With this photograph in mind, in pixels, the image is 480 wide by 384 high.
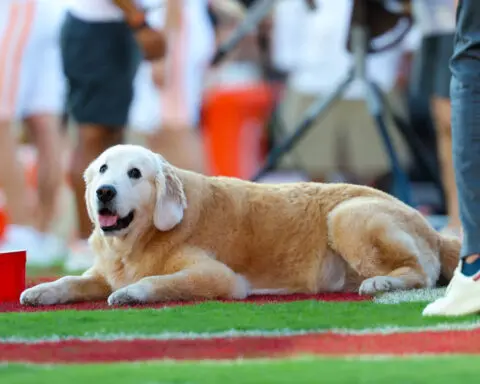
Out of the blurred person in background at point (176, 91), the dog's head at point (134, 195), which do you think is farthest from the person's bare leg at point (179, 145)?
the dog's head at point (134, 195)

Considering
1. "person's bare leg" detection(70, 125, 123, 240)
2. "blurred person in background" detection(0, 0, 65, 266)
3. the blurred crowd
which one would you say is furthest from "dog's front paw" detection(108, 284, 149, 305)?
A: "blurred person in background" detection(0, 0, 65, 266)

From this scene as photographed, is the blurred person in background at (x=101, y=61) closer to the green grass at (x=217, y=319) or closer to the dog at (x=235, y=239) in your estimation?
the dog at (x=235, y=239)

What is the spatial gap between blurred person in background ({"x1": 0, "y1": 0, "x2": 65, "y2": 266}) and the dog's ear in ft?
10.6

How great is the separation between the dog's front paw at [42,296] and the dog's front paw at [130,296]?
0.97 feet

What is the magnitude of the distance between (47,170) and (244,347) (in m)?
5.47

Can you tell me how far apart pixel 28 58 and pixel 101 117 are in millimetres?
881

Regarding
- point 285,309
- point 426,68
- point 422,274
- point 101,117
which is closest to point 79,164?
point 101,117

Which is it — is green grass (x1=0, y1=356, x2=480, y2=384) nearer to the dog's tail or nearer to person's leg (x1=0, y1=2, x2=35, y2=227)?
the dog's tail

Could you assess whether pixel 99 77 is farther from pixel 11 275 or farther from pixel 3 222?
pixel 11 275

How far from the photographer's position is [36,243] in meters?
8.57

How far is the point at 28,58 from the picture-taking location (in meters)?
8.79

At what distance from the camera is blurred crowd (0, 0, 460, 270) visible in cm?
827

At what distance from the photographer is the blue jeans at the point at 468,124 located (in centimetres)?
421

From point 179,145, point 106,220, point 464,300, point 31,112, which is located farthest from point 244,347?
point 179,145
